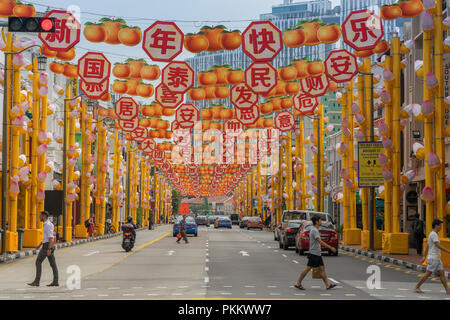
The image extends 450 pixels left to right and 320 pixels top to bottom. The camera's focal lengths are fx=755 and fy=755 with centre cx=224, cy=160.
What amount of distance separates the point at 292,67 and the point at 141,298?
1534cm

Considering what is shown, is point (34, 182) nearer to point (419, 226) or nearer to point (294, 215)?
point (294, 215)

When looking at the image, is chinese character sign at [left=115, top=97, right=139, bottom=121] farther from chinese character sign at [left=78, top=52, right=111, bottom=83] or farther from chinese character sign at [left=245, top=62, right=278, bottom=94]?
chinese character sign at [left=245, top=62, right=278, bottom=94]

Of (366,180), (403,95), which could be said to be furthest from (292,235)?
(403,95)

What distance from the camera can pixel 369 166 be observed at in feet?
116

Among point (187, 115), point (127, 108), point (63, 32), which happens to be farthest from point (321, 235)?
point (63, 32)

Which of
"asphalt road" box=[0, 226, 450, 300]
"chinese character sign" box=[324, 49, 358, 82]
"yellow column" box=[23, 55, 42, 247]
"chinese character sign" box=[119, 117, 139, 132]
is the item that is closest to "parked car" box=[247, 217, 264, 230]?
"chinese character sign" box=[119, 117, 139, 132]

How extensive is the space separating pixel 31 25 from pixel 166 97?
1149 centimetres

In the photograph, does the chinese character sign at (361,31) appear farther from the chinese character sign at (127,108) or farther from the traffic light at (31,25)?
the chinese character sign at (127,108)

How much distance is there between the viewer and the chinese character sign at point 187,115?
35125 millimetres

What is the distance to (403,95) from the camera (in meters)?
47.9

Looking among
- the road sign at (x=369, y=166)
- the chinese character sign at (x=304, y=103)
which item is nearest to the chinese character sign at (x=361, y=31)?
the chinese character sign at (x=304, y=103)

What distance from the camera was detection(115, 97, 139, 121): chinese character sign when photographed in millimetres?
35669
